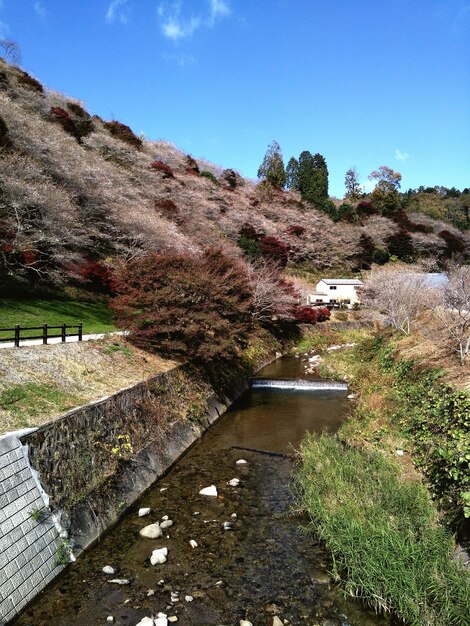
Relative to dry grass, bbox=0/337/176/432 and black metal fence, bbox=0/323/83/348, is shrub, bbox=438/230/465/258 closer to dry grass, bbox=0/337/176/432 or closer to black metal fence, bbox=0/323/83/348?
dry grass, bbox=0/337/176/432

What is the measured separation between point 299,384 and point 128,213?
18182 millimetres

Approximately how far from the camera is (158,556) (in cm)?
705

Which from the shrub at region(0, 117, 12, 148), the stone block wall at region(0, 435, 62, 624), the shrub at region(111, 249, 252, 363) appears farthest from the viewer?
the shrub at region(0, 117, 12, 148)

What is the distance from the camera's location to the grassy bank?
550cm

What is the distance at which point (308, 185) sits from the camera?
68.7 m

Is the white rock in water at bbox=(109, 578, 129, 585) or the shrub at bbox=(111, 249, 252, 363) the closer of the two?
the white rock in water at bbox=(109, 578, 129, 585)

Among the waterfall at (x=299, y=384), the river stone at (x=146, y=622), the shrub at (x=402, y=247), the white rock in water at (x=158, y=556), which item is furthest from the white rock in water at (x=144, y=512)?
the shrub at (x=402, y=247)

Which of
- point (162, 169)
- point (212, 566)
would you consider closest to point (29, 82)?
point (162, 169)

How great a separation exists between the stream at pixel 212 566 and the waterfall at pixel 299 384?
9.19 metres

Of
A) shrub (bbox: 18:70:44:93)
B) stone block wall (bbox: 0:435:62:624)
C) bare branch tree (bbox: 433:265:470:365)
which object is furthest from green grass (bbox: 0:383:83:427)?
shrub (bbox: 18:70:44:93)

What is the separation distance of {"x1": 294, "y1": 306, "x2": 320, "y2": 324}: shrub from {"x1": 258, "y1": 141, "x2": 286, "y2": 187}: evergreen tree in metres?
39.5

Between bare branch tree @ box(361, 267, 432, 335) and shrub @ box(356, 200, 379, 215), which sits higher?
shrub @ box(356, 200, 379, 215)

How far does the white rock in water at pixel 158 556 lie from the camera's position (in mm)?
6967

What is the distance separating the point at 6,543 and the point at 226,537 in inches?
155
